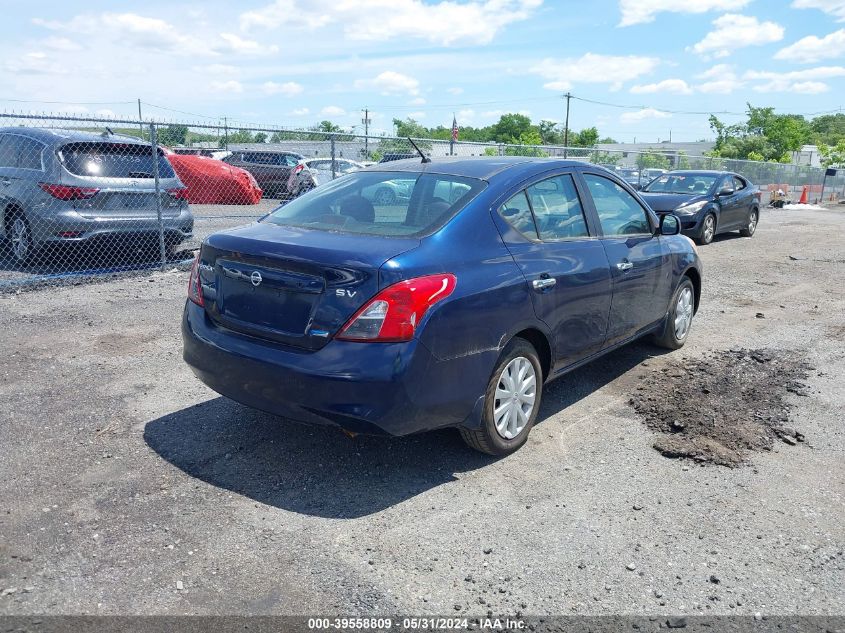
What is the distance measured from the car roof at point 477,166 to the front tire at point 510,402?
3.58ft

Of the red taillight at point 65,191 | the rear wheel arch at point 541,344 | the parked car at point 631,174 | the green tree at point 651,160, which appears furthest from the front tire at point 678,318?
the green tree at point 651,160

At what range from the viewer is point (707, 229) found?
576 inches

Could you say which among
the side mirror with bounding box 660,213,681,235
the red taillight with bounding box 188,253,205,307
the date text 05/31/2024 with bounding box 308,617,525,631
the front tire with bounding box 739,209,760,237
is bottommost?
the date text 05/31/2024 with bounding box 308,617,525,631

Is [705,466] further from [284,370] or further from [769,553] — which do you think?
[284,370]

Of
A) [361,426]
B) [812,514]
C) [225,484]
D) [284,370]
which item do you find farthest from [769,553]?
[225,484]

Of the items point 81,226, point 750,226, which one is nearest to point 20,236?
point 81,226

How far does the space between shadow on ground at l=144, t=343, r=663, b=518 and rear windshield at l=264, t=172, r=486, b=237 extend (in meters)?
1.29

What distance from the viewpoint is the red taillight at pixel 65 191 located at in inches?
327

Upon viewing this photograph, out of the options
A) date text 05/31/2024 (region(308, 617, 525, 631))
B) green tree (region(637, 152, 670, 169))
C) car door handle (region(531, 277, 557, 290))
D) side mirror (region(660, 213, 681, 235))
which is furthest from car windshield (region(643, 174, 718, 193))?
date text 05/31/2024 (region(308, 617, 525, 631))

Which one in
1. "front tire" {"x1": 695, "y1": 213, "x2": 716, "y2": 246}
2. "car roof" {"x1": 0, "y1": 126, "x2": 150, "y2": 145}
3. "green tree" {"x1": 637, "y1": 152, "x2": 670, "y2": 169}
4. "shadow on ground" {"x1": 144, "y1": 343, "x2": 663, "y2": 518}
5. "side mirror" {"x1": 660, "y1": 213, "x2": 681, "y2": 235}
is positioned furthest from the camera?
"green tree" {"x1": 637, "y1": 152, "x2": 670, "y2": 169}

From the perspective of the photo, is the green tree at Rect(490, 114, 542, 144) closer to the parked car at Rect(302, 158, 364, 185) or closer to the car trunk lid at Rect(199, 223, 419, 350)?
the parked car at Rect(302, 158, 364, 185)

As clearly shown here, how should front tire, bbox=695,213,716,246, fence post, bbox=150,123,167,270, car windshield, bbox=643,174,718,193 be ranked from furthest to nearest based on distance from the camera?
car windshield, bbox=643,174,718,193 → front tire, bbox=695,213,716,246 → fence post, bbox=150,123,167,270

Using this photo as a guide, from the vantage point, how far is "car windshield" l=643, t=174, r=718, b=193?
15.1 meters

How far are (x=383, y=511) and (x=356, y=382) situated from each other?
0.69m
